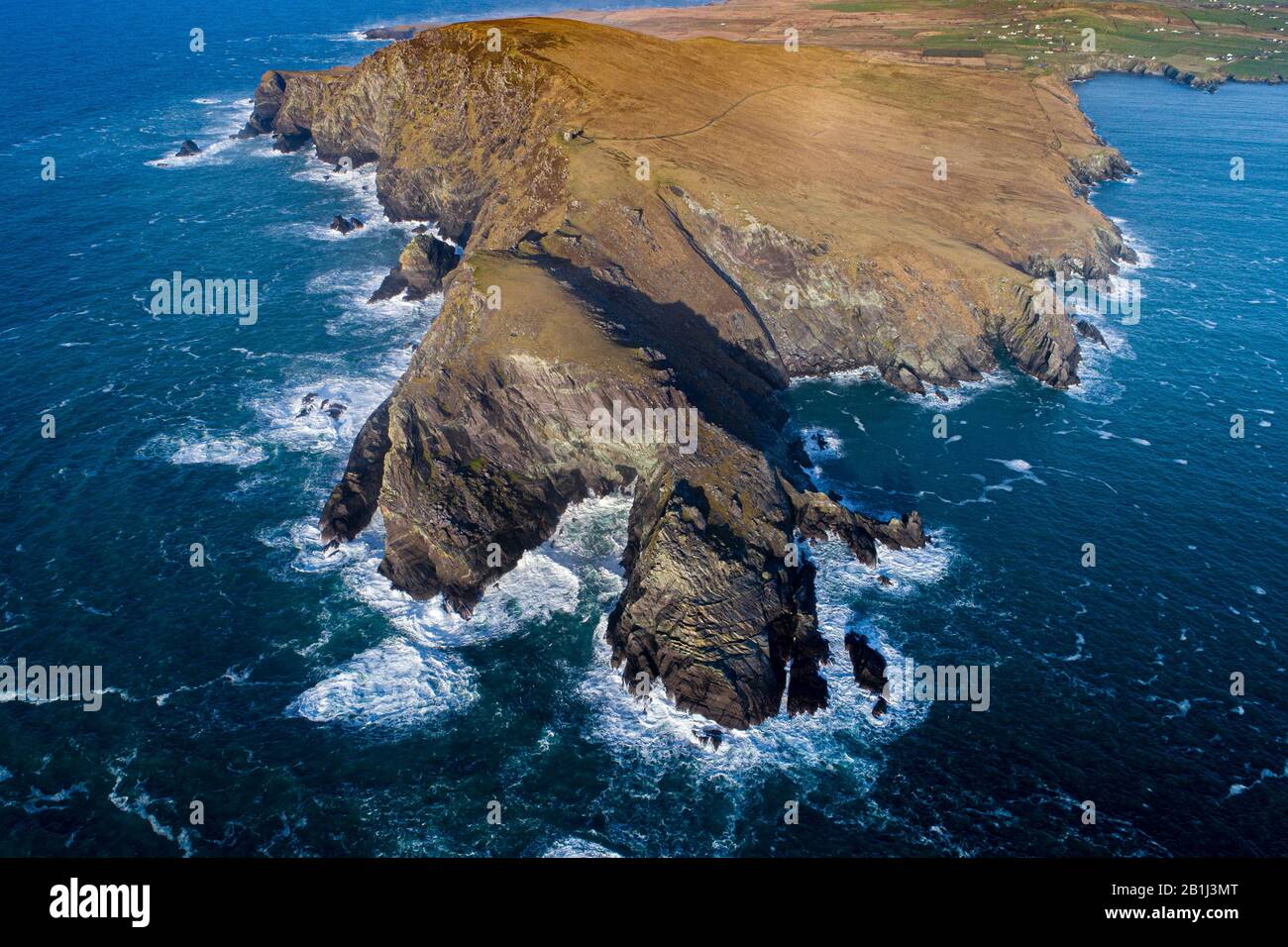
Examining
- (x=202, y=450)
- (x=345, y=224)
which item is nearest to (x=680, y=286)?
(x=202, y=450)

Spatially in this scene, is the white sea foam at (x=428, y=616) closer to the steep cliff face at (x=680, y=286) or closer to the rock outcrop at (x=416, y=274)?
the steep cliff face at (x=680, y=286)

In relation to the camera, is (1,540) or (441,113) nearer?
(1,540)

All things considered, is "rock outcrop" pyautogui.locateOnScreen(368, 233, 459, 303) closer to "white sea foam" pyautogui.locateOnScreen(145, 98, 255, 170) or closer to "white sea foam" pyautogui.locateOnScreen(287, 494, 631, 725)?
"white sea foam" pyautogui.locateOnScreen(287, 494, 631, 725)

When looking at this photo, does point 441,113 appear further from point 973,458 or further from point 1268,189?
point 1268,189

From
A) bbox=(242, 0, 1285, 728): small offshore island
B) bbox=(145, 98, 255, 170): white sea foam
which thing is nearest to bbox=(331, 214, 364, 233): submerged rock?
bbox=(242, 0, 1285, 728): small offshore island

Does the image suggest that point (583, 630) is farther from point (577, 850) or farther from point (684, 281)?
point (684, 281)

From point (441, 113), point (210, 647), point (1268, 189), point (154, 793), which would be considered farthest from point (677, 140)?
point (1268, 189)

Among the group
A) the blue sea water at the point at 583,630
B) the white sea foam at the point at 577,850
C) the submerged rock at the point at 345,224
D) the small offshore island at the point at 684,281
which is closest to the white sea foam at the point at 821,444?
the blue sea water at the point at 583,630
